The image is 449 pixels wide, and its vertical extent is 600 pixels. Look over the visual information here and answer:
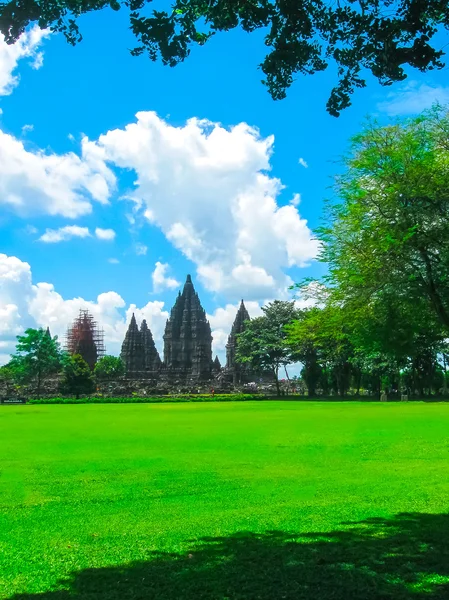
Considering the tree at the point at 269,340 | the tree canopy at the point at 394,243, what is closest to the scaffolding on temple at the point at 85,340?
the tree at the point at 269,340

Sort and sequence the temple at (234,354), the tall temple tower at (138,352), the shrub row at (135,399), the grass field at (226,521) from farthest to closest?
the tall temple tower at (138,352) < the temple at (234,354) < the shrub row at (135,399) < the grass field at (226,521)

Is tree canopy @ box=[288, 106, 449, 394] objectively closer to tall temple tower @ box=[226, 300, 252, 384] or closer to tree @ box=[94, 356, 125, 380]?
tall temple tower @ box=[226, 300, 252, 384]

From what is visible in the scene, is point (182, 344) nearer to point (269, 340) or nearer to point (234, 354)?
point (234, 354)

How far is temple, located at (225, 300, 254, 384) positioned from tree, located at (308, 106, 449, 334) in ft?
221

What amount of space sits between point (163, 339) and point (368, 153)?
284 ft

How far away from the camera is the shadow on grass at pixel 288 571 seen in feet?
16.4

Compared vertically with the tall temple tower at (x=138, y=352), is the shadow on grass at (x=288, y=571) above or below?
below

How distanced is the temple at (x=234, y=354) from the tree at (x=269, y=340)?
56.7 ft

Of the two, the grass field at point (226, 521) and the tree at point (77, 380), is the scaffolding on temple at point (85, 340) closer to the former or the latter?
the tree at point (77, 380)

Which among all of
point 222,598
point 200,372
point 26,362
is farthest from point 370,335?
point 200,372

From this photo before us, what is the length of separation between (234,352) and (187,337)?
8.94 metres

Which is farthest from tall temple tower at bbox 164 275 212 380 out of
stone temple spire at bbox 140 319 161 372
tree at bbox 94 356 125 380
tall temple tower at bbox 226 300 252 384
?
tree at bbox 94 356 125 380

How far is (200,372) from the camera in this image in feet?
288

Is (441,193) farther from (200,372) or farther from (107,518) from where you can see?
(200,372)
